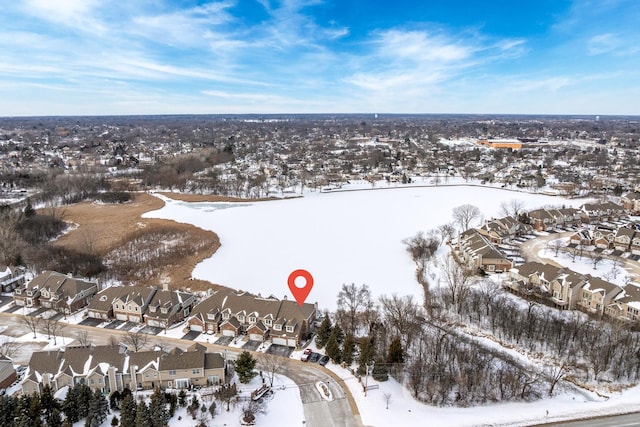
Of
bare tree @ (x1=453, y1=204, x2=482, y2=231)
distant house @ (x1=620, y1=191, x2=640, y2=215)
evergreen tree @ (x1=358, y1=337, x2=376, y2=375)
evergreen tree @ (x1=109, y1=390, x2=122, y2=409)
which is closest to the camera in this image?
evergreen tree @ (x1=109, y1=390, x2=122, y2=409)

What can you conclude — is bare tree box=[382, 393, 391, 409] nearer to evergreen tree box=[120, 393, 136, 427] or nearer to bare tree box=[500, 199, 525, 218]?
evergreen tree box=[120, 393, 136, 427]

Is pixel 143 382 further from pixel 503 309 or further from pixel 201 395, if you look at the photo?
pixel 503 309

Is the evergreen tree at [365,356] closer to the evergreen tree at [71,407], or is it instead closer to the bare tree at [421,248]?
the evergreen tree at [71,407]

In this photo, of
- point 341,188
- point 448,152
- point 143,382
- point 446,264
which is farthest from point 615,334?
point 448,152

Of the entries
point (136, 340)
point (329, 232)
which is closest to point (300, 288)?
point (136, 340)

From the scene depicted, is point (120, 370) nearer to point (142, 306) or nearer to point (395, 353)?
point (142, 306)

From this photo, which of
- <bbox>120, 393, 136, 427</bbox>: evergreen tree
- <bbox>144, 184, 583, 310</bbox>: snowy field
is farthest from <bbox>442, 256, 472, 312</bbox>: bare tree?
<bbox>120, 393, 136, 427</bbox>: evergreen tree
